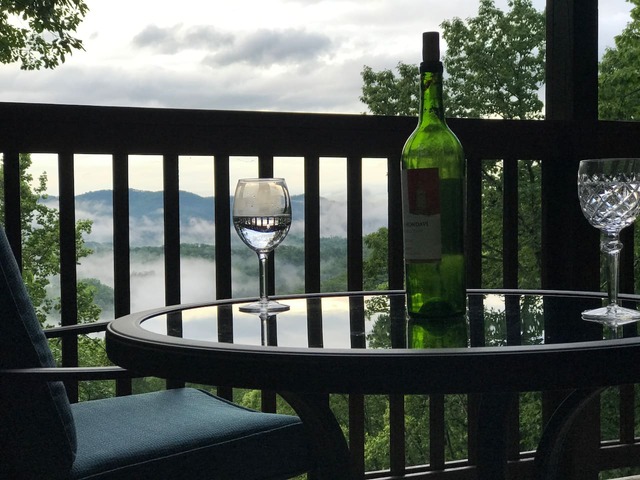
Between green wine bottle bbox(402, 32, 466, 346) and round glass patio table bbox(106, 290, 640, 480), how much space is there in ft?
0.18

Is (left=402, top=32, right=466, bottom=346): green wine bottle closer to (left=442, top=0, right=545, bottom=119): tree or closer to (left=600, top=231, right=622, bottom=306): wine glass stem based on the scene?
(left=600, top=231, right=622, bottom=306): wine glass stem

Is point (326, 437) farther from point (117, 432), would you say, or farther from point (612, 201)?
point (612, 201)

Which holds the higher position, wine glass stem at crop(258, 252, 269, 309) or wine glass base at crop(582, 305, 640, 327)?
wine glass stem at crop(258, 252, 269, 309)

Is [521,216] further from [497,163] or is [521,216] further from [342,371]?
[342,371]

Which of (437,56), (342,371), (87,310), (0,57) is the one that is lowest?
(87,310)

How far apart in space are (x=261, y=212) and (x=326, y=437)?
1.24 feet

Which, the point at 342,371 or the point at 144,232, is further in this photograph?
the point at 144,232

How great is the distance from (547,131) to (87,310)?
1521 cm

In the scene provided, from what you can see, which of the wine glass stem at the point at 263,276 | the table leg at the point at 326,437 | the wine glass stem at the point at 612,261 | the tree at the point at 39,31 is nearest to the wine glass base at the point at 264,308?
the wine glass stem at the point at 263,276

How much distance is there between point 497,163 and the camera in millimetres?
15836

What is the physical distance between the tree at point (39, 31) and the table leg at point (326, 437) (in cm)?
1243

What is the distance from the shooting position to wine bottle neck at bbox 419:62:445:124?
1181mm

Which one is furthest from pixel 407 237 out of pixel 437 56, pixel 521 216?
pixel 521 216

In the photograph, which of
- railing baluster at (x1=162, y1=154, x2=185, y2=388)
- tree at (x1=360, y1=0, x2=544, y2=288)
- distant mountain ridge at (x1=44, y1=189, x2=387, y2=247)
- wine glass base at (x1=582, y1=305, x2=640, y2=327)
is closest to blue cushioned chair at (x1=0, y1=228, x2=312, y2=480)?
railing baluster at (x1=162, y1=154, x2=185, y2=388)
